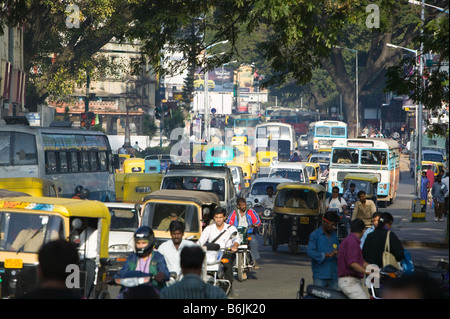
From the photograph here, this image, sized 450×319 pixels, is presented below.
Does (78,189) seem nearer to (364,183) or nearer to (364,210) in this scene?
(364,210)

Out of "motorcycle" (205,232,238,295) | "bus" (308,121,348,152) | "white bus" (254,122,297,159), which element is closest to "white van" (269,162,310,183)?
"motorcycle" (205,232,238,295)

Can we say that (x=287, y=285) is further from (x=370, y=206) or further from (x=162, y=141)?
(x=162, y=141)

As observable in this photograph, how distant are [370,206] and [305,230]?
218cm

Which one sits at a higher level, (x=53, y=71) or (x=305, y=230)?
(x=53, y=71)

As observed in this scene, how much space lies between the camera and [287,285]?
1563 centimetres

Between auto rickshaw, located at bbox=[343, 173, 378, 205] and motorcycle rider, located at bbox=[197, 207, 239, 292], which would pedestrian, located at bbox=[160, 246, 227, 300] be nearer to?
motorcycle rider, located at bbox=[197, 207, 239, 292]

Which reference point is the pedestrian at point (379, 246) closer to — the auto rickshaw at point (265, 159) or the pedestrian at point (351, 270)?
the pedestrian at point (351, 270)

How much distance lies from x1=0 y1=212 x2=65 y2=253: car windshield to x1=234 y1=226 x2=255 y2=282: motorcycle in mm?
4908

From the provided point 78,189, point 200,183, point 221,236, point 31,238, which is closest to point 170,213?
point 221,236

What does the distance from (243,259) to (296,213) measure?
5.04 m

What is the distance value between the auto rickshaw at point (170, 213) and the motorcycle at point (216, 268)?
184 cm

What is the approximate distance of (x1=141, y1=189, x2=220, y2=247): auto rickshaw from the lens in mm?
15617

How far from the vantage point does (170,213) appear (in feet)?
52.2
